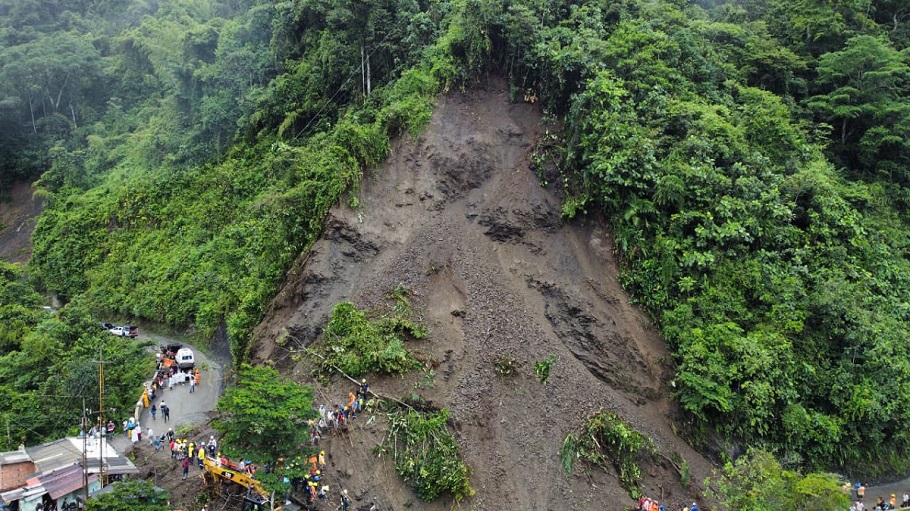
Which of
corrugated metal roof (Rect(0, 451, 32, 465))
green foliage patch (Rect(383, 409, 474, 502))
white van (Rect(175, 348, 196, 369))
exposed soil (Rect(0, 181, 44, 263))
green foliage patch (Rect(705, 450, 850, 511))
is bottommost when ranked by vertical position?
exposed soil (Rect(0, 181, 44, 263))

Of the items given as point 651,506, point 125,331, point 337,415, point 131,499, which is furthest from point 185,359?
point 651,506

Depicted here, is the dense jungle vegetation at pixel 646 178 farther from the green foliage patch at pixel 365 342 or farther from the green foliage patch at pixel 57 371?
the green foliage patch at pixel 365 342

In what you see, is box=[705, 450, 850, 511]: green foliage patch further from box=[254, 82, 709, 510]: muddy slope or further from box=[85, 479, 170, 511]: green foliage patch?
box=[85, 479, 170, 511]: green foliage patch

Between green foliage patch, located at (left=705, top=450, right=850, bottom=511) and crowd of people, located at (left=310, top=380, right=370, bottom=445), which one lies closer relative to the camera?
green foliage patch, located at (left=705, top=450, right=850, bottom=511)

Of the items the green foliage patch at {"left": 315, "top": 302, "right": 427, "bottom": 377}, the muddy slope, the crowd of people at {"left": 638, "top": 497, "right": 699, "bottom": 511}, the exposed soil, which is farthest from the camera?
the exposed soil

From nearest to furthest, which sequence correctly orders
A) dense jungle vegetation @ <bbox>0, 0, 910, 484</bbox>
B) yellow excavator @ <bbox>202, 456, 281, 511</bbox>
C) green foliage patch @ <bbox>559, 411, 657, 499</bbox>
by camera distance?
yellow excavator @ <bbox>202, 456, 281, 511</bbox> → green foliage patch @ <bbox>559, 411, 657, 499</bbox> → dense jungle vegetation @ <bbox>0, 0, 910, 484</bbox>

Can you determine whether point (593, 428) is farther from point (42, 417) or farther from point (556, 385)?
point (42, 417)

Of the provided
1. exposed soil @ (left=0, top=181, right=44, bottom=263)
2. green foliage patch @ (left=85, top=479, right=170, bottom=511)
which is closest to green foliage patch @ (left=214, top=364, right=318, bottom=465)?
green foliage patch @ (left=85, top=479, right=170, bottom=511)
